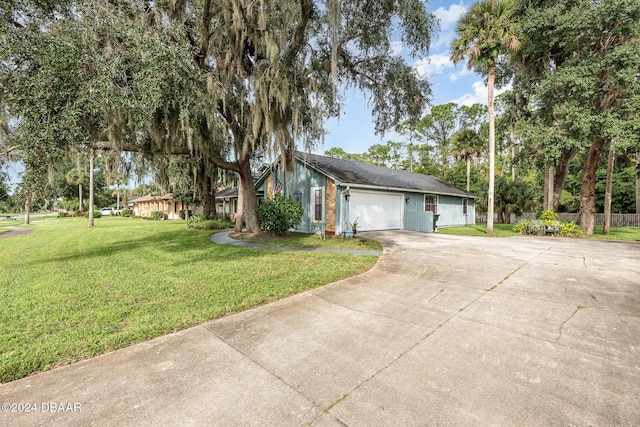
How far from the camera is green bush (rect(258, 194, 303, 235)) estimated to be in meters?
11.8

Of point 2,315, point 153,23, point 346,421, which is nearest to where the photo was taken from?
point 346,421

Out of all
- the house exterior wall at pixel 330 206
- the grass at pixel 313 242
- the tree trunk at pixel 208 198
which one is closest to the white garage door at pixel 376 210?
the house exterior wall at pixel 330 206

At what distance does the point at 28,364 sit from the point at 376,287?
467 centimetres

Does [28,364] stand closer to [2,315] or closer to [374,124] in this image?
[2,315]

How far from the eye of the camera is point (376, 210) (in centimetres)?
1334

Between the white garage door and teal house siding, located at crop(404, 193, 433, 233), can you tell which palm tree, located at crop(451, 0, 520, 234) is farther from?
the white garage door

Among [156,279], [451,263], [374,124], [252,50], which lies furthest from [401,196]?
[156,279]

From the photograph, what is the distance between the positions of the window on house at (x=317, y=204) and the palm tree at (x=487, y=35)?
8386 millimetres

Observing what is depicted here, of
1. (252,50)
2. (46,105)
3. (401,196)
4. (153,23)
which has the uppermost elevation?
(252,50)

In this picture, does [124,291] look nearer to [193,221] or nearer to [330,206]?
[330,206]

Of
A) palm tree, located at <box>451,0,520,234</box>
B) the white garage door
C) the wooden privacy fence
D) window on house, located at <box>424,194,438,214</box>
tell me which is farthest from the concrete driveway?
the wooden privacy fence

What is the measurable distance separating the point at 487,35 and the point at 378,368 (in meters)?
15.9

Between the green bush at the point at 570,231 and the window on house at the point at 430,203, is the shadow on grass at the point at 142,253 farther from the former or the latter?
the green bush at the point at 570,231

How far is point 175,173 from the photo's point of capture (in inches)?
653
